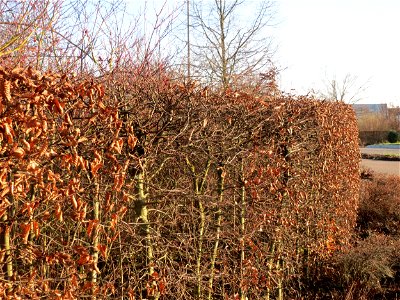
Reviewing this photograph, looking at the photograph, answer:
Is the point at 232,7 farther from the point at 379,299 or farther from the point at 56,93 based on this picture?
the point at 56,93

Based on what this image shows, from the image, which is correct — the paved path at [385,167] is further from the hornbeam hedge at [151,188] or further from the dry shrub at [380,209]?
the hornbeam hedge at [151,188]

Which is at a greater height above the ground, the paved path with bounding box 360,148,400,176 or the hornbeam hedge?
the hornbeam hedge

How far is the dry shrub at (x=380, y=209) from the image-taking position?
902cm

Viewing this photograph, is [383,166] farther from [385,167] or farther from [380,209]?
[380,209]

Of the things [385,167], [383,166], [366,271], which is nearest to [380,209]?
[366,271]

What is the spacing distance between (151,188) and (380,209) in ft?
25.0

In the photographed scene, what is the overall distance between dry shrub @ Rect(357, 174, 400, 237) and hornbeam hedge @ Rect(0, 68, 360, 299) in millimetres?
3453

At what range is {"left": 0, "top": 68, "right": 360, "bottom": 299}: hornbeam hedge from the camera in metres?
2.36

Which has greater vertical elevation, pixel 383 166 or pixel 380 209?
pixel 380 209

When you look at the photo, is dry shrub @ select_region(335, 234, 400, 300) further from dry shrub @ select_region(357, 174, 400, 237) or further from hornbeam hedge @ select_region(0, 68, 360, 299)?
dry shrub @ select_region(357, 174, 400, 237)

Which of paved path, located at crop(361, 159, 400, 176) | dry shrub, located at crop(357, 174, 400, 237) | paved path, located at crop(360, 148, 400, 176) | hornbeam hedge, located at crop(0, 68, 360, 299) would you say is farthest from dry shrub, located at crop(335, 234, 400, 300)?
paved path, located at crop(361, 159, 400, 176)

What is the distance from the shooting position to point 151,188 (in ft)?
11.5

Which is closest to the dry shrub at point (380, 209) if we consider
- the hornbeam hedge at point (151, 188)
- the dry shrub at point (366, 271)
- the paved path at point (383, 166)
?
the dry shrub at point (366, 271)

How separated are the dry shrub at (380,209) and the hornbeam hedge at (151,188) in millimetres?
3453
